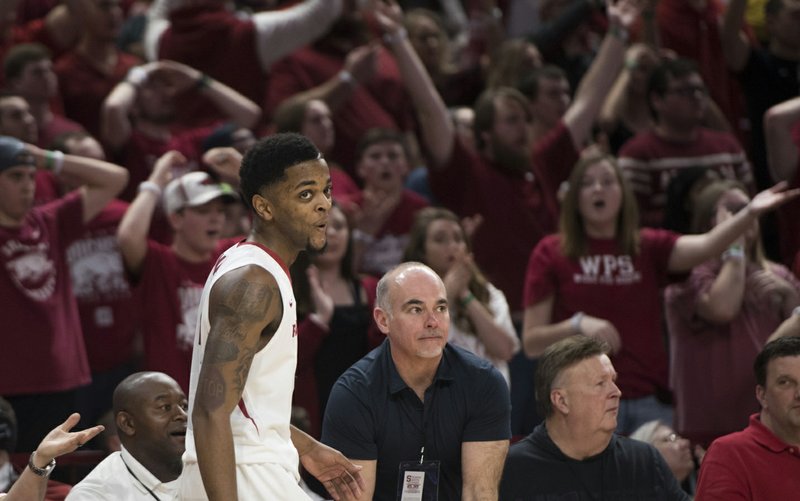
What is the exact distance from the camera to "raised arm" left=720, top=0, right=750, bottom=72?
884 cm

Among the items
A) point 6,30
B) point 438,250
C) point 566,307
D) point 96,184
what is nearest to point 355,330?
point 438,250

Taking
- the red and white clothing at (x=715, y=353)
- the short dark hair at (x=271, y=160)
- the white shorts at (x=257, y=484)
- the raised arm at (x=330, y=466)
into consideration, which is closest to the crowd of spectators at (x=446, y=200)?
the red and white clothing at (x=715, y=353)

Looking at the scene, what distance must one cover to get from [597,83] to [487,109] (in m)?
0.74

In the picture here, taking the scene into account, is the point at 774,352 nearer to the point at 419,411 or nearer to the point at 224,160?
the point at 419,411

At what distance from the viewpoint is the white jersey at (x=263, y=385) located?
353 centimetres

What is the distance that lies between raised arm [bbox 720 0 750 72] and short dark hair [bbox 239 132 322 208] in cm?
579

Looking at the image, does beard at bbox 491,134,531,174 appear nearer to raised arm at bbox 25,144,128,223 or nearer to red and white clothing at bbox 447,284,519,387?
red and white clothing at bbox 447,284,519,387

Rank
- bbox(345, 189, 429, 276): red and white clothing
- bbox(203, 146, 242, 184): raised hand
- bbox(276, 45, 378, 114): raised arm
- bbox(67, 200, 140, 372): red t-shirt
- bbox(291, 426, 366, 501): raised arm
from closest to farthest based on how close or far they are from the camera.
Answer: bbox(291, 426, 366, 501): raised arm, bbox(203, 146, 242, 184): raised hand, bbox(67, 200, 140, 372): red t-shirt, bbox(345, 189, 429, 276): red and white clothing, bbox(276, 45, 378, 114): raised arm

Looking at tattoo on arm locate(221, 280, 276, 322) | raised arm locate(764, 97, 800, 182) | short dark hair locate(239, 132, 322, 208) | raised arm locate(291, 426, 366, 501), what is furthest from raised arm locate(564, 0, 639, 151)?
tattoo on arm locate(221, 280, 276, 322)

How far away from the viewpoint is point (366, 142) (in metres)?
7.72

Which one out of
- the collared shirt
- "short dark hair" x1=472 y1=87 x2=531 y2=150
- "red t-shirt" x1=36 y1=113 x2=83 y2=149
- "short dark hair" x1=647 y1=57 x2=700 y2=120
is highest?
"short dark hair" x1=647 y1=57 x2=700 y2=120

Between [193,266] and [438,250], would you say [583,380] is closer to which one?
[438,250]

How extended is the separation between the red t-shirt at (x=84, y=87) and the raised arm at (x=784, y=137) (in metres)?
3.98

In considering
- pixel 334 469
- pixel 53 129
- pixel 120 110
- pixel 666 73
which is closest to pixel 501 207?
pixel 666 73
